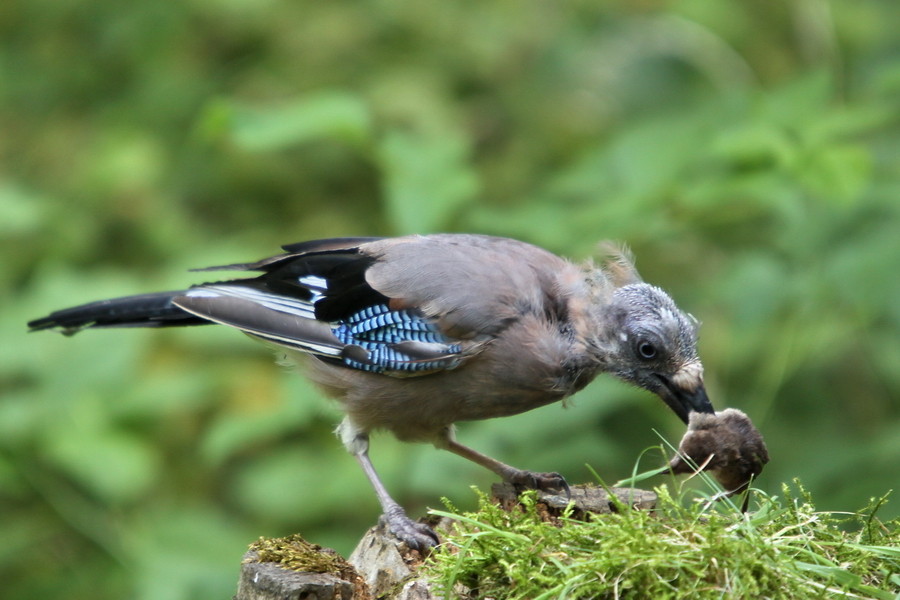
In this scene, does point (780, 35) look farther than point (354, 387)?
Yes

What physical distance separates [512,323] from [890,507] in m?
1.64

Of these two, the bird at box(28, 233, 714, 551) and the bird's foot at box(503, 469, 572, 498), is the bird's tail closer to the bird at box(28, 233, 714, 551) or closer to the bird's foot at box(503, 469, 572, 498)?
the bird at box(28, 233, 714, 551)

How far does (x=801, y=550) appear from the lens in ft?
7.91

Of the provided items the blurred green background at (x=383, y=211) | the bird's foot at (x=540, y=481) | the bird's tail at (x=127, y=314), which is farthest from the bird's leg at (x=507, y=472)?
the bird's tail at (x=127, y=314)

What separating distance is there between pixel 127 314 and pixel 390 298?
1.28 metres

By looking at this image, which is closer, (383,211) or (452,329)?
(452,329)

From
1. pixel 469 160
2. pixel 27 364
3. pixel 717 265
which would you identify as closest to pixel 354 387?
pixel 27 364

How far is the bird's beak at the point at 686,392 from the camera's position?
3.55 metres

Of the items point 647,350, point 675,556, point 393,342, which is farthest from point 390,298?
point 675,556

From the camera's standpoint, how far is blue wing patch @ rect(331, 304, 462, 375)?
12.5 feet

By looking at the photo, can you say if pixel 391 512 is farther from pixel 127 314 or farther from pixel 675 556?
pixel 127 314

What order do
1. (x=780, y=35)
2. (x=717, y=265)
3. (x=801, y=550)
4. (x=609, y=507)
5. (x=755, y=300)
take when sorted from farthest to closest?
(x=780, y=35) < (x=717, y=265) < (x=755, y=300) < (x=609, y=507) < (x=801, y=550)

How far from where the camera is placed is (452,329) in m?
3.81

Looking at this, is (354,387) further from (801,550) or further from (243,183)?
(243,183)
